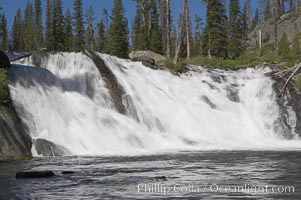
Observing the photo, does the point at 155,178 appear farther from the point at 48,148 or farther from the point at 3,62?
the point at 3,62

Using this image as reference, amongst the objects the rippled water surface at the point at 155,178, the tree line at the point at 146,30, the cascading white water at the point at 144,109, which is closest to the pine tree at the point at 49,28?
the tree line at the point at 146,30

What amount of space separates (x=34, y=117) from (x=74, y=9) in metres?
57.9

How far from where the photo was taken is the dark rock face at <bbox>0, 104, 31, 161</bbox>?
17.5 metres

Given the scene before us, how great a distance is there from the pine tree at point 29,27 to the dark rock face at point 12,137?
7561cm

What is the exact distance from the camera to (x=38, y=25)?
98062 mm

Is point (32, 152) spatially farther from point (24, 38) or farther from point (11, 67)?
point (24, 38)

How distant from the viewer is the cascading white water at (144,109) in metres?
21.3

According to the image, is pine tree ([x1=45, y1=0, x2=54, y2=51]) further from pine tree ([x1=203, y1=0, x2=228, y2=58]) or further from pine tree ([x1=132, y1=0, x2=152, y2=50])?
pine tree ([x1=203, y1=0, x2=228, y2=58])

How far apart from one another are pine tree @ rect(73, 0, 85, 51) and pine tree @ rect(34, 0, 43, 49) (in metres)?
19.2

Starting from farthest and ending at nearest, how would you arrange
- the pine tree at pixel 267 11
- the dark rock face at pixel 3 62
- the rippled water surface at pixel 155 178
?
1. the pine tree at pixel 267 11
2. the dark rock face at pixel 3 62
3. the rippled water surface at pixel 155 178

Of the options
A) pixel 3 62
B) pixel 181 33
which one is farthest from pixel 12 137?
pixel 181 33

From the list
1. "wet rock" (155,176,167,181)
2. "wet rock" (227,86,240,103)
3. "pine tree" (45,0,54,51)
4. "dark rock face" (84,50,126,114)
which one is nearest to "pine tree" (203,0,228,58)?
"wet rock" (227,86,240,103)

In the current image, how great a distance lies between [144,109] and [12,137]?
8984 millimetres

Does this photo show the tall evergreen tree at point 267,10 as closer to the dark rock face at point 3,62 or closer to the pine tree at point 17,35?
the pine tree at point 17,35
